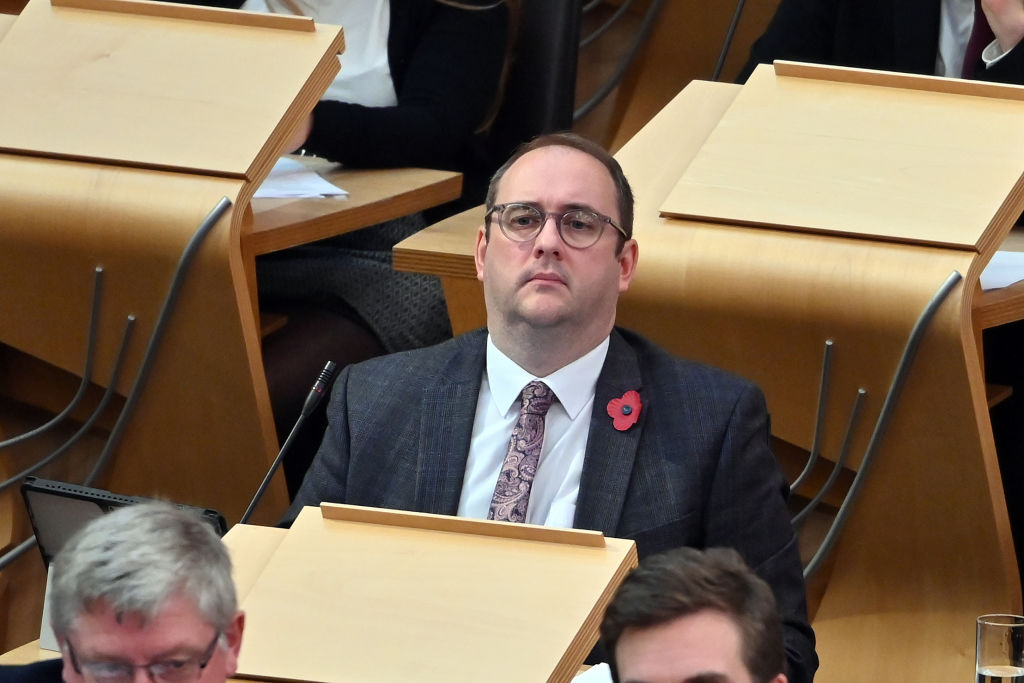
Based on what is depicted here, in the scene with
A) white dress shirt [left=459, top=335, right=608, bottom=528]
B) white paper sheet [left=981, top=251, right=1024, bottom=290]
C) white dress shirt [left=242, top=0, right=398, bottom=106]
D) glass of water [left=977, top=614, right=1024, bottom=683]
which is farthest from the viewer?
white dress shirt [left=242, top=0, right=398, bottom=106]

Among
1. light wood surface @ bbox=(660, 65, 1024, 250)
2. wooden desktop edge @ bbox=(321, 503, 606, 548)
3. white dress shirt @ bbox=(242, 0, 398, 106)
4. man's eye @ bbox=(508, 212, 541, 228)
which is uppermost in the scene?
white dress shirt @ bbox=(242, 0, 398, 106)

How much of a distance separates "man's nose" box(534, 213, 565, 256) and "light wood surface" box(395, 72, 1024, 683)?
0.21m

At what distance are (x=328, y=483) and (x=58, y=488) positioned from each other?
19.2 inches

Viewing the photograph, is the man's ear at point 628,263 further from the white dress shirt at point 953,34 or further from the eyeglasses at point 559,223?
the white dress shirt at point 953,34

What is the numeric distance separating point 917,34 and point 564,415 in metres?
1.24

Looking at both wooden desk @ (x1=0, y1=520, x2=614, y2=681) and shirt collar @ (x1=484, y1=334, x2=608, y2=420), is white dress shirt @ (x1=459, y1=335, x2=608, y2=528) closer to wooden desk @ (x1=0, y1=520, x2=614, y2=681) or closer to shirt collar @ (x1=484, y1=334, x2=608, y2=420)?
shirt collar @ (x1=484, y1=334, x2=608, y2=420)

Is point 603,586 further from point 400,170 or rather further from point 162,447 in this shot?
point 400,170

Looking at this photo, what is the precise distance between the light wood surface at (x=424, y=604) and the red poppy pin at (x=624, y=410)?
16.5 inches

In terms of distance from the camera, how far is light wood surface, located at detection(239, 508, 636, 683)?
1.51 meters

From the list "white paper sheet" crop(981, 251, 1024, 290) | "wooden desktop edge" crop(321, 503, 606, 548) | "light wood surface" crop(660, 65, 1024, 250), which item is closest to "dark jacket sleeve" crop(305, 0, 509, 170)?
"light wood surface" crop(660, 65, 1024, 250)

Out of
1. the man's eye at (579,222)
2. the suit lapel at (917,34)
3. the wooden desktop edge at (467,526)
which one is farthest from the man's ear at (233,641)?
the suit lapel at (917,34)

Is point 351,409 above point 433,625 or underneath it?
above

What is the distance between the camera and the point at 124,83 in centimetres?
253

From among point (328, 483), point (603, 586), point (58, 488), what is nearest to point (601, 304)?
point (328, 483)
